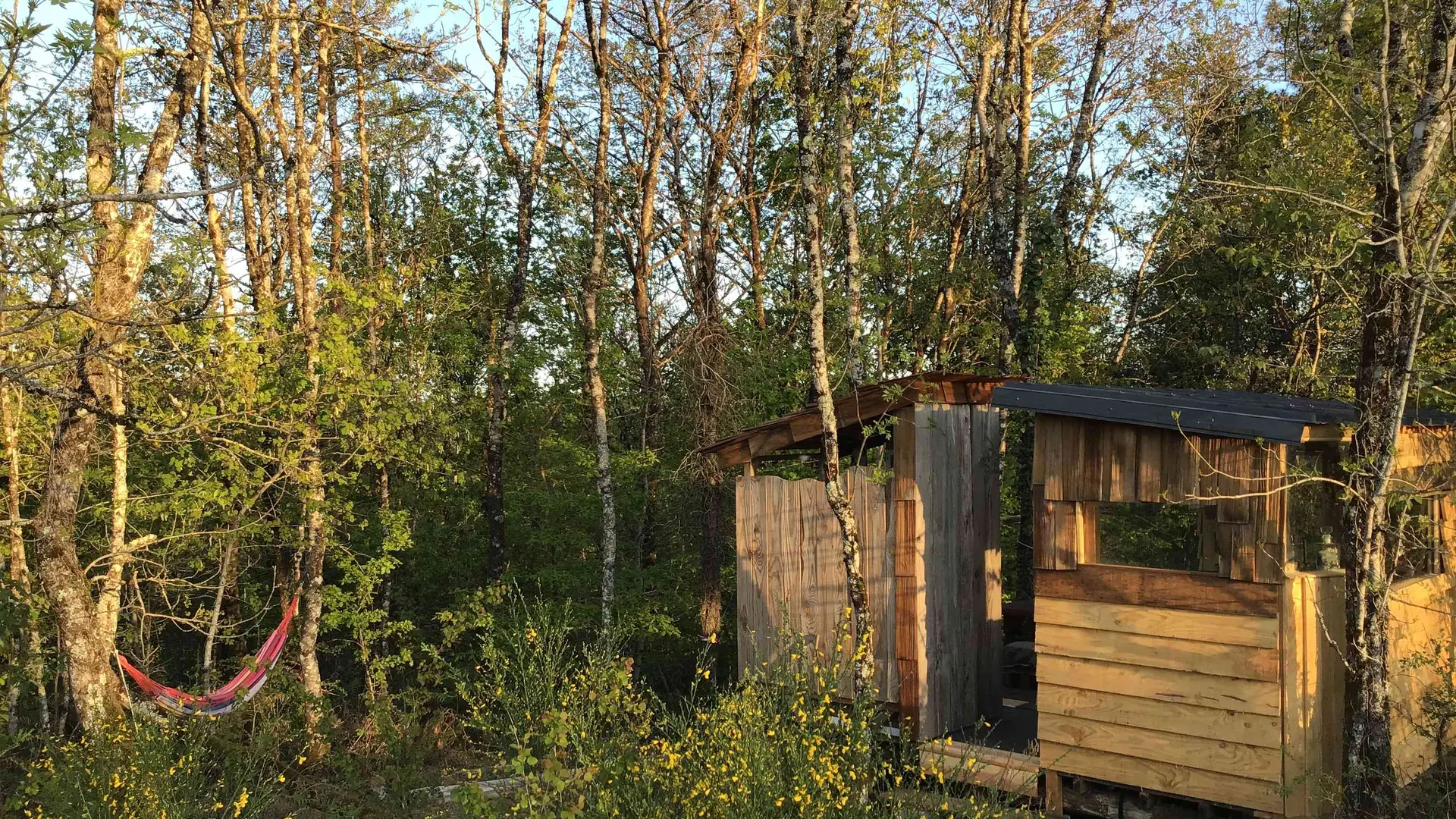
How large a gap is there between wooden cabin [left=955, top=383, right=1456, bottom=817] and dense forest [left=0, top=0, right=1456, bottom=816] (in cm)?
43

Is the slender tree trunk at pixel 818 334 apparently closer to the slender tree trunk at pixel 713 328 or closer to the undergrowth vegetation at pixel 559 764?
the undergrowth vegetation at pixel 559 764

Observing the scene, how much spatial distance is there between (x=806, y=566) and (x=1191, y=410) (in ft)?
10.6

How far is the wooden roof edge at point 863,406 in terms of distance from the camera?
7.12 m

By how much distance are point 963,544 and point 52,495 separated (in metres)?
6.58

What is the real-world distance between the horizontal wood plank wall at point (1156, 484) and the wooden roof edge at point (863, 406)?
915 millimetres

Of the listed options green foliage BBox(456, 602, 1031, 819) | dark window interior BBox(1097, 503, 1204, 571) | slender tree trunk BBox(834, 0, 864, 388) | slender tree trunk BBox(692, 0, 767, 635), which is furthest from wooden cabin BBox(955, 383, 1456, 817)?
dark window interior BBox(1097, 503, 1204, 571)

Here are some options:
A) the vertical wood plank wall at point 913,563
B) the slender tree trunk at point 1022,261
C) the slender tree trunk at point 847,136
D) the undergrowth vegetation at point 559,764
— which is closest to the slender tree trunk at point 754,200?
the slender tree trunk at point 1022,261

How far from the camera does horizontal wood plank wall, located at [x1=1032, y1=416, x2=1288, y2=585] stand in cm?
560

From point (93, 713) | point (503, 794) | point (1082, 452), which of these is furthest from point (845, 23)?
point (93, 713)

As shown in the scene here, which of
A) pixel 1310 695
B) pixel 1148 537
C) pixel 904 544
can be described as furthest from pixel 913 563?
pixel 1148 537

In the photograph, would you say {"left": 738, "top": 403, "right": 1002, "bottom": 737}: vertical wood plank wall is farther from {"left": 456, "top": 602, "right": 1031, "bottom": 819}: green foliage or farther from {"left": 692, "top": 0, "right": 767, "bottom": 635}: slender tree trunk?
{"left": 692, "top": 0, "right": 767, "bottom": 635}: slender tree trunk

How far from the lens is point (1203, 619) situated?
19.0 ft

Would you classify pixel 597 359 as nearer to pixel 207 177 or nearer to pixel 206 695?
pixel 206 695

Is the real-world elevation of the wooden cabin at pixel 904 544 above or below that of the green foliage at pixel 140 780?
above
